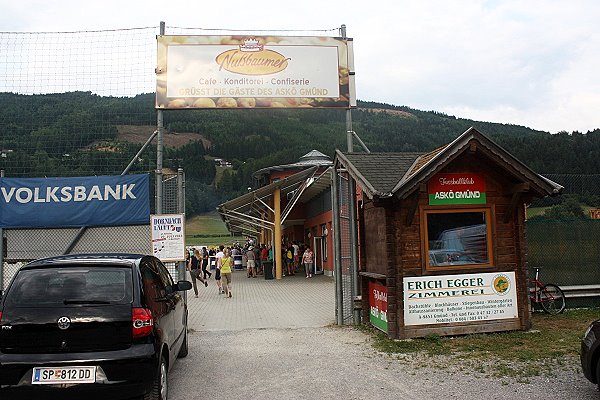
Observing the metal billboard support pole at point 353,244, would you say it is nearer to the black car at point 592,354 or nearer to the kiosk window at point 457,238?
the kiosk window at point 457,238

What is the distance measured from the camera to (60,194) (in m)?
9.66

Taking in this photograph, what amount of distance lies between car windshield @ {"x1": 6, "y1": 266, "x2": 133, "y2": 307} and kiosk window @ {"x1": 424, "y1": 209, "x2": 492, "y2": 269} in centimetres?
553

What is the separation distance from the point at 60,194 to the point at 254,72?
15.0 feet

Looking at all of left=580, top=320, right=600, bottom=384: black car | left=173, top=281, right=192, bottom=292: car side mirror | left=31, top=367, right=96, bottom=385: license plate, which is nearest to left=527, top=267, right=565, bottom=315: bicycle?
left=580, top=320, right=600, bottom=384: black car

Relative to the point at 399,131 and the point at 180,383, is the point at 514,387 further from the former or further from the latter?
the point at 399,131

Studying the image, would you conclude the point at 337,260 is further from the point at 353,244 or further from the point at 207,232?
the point at 207,232

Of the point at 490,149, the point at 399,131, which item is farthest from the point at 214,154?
the point at 490,149

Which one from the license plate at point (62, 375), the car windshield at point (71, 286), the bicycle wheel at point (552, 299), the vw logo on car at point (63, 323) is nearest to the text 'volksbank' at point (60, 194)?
the car windshield at point (71, 286)

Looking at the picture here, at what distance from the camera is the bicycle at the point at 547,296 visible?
→ 11.8 meters

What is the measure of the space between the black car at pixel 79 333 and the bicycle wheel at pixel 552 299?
29.7 ft

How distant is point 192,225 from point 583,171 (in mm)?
61762

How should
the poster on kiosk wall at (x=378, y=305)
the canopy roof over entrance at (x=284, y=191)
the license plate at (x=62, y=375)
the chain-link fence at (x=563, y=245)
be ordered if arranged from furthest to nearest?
the canopy roof over entrance at (x=284, y=191)
the chain-link fence at (x=563, y=245)
the poster on kiosk wall at (x=378, y=305)
the license plate at (x=62, y=375)

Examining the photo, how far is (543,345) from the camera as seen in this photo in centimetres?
858

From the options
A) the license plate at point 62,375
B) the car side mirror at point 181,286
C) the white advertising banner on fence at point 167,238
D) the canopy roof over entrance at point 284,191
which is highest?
the canopy roof over entrance at point 284,191
